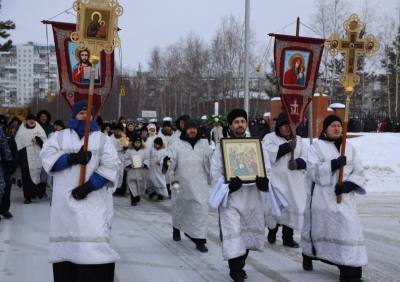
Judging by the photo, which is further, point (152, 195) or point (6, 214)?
point (152, 195)

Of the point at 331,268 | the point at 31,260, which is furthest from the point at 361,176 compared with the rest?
the point at 31,260

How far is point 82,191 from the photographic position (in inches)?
200

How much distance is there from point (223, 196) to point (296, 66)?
525cm

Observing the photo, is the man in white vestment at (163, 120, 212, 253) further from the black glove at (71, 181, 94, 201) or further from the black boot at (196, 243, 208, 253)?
the black glove at (71, 181, 94, 201)

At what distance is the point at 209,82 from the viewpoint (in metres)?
50.4

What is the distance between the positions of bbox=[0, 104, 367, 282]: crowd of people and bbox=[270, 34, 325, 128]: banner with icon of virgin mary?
214cm

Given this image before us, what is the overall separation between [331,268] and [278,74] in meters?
4.62

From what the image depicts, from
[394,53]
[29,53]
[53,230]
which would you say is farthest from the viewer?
[29,53]

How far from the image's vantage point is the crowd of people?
5.16 m

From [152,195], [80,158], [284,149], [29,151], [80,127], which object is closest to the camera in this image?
[80,158]

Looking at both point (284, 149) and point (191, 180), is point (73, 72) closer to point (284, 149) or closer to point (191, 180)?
point (191, 180)

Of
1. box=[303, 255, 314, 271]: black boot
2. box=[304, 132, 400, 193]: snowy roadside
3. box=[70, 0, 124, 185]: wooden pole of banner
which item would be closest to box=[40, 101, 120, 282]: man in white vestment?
box=[70, 0, 124, 185]: wooden pole of banner

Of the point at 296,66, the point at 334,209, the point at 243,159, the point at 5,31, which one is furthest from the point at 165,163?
the point at 5,31

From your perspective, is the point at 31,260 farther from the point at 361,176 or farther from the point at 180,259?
the point at 361,176
